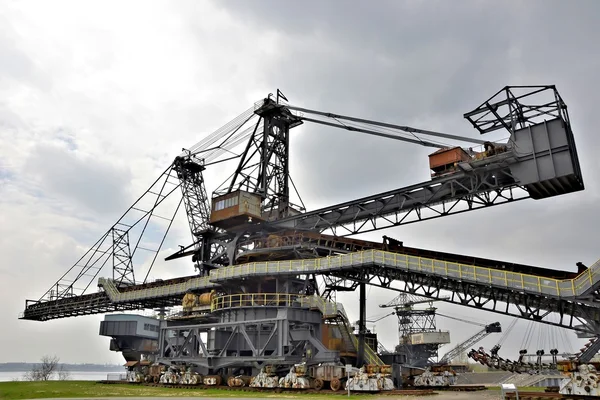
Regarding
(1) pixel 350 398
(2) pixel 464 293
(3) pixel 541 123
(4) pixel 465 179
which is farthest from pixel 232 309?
(3) pixel 541 123

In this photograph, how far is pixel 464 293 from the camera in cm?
3131

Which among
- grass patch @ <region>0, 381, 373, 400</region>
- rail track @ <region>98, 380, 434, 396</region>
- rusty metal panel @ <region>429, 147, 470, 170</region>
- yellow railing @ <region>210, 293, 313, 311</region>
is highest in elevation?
rusty metal panel @ <region>429, 147, 470, 170</region>

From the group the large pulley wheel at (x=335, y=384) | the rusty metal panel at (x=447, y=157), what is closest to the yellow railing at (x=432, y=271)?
the rusty metal panel at (x=447, y=157)

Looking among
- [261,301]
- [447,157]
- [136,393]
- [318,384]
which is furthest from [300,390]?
[447,157]

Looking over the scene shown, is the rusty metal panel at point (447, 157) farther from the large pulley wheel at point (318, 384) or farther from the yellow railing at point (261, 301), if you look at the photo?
the large pulley wheel at point (318, 384)

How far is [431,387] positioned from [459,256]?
10790 mm

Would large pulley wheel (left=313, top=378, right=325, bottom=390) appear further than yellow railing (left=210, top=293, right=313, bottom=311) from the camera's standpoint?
No

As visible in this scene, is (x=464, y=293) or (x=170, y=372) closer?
(x=464, y=293)

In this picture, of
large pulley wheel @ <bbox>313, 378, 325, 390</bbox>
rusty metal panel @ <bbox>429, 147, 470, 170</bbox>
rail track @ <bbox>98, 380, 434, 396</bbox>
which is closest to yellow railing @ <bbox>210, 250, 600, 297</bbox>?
rail track @ <bbox>98, 380, 434, 396</bbox>

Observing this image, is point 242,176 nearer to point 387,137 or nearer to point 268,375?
point 387,137

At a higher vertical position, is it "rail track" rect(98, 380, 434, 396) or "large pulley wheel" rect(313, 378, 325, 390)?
"large pulley wheel" rect(313, 378, 325, 390)

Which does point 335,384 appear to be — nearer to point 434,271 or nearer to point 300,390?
point 300,390

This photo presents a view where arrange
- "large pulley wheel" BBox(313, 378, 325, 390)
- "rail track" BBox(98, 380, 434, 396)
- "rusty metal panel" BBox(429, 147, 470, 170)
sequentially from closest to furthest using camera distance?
"rail track" BBox(98, 380, 434, 396)
"large pulley wheel" BBox(313, 378, 325, 390)
"rusty metal panel" BBox(429, 147, 470, 170)

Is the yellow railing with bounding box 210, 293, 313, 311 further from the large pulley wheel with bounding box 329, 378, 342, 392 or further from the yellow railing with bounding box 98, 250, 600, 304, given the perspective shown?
the large pulley wheel with bounding box 329, 378, 342, 392
